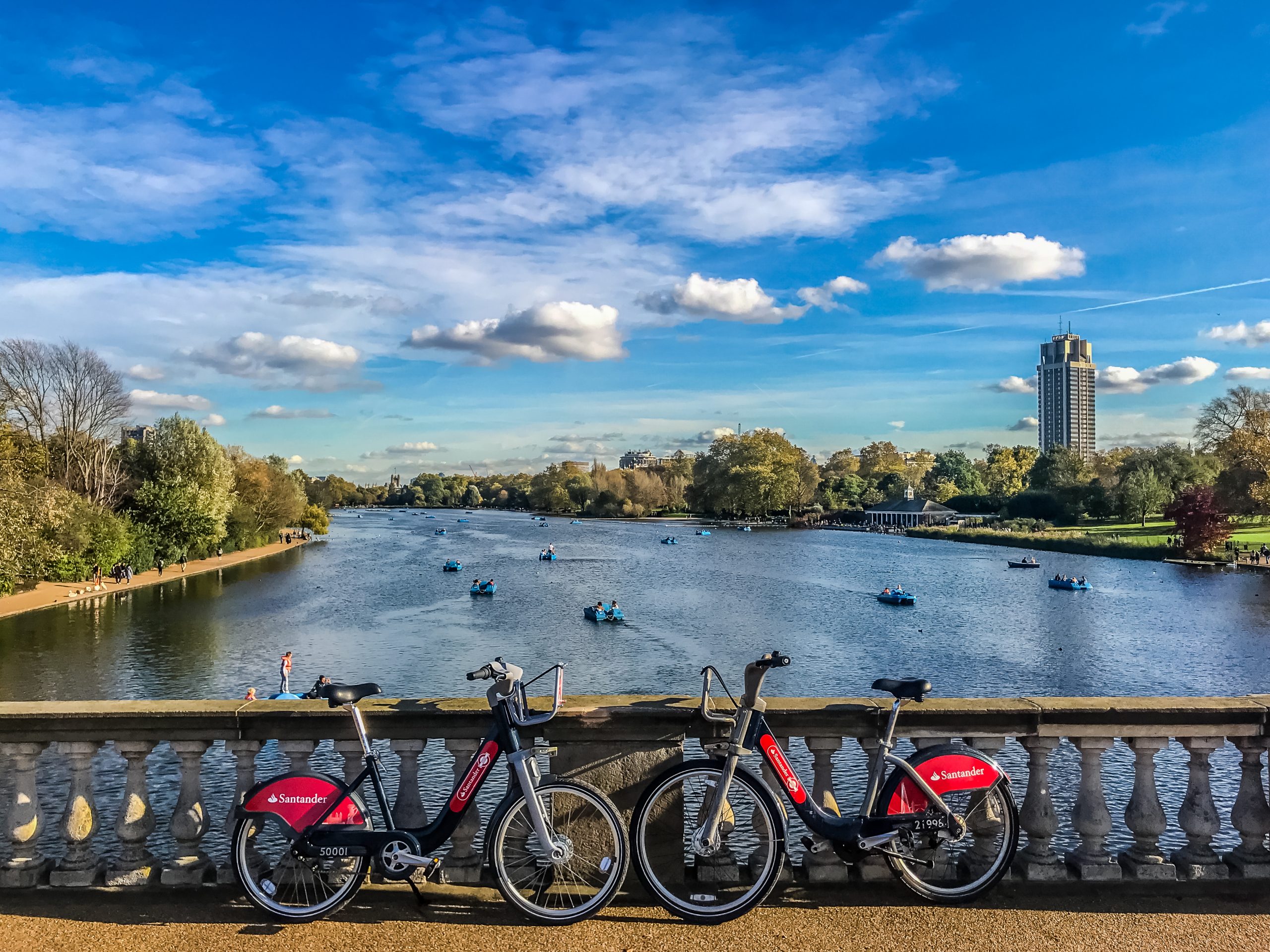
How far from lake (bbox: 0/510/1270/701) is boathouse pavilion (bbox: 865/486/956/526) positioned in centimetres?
5823

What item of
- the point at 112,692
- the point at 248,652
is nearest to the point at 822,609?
the point at 248,652

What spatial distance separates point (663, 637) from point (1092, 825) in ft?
113

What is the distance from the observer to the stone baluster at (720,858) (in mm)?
4184

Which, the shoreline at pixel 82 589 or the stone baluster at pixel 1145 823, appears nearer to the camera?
the stone baluster at pixel 1145 823

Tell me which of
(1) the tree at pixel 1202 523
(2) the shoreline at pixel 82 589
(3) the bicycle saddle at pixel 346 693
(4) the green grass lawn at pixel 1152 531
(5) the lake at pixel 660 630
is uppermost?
(3) the bicycle saddle at pixel 346 693

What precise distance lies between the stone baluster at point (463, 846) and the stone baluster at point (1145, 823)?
3187 mm

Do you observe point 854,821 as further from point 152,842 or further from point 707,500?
point 707,500

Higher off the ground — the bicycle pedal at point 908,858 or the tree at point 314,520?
the bicycle pedal at point 908,858

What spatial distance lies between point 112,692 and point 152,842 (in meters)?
12.4

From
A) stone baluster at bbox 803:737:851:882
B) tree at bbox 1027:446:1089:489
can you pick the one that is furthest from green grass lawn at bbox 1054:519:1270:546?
stone baluster at bbox 803:737:851:882

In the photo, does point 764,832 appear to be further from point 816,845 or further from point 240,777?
point 240,777

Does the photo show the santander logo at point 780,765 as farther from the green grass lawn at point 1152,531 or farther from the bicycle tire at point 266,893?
the green grass lawn at point 1152,531

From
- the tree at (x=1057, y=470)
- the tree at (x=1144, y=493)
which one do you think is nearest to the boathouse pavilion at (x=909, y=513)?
the tree at (x=1057, y=470)

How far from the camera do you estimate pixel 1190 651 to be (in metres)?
35.1
